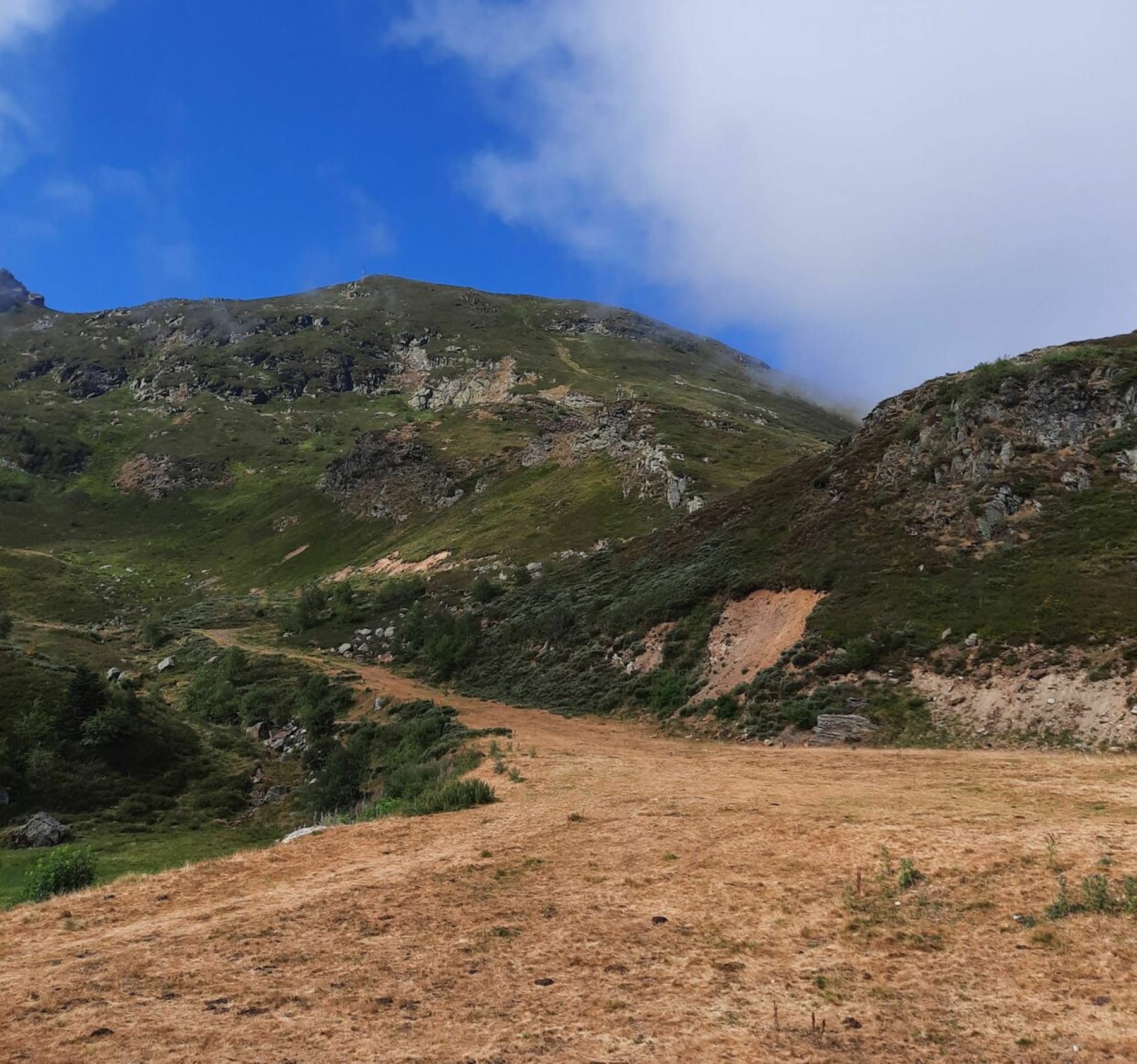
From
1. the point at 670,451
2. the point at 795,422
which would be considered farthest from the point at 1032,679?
the point at 795,422

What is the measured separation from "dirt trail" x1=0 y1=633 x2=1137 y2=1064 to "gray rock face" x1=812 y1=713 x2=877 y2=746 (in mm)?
10291

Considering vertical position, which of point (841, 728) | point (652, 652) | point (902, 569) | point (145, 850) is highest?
point (902, 569)

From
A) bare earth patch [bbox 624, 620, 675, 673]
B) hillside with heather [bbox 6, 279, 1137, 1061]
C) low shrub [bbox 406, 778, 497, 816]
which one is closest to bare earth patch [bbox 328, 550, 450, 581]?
hillside with heather [bbox 6, 279, 1137, 1061]

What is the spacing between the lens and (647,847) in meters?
15.7

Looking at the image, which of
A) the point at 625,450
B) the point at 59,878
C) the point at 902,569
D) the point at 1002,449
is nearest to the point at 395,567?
the point at 625,450

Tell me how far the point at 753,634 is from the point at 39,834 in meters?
35.1

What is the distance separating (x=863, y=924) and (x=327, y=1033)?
339 inches

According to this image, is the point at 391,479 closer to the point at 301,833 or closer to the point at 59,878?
the point at 301,833

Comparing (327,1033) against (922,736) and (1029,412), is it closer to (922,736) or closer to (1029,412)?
(922,736)

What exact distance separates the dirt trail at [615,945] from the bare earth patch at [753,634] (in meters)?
19.0

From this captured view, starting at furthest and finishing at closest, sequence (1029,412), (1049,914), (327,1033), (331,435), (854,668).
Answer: (331,435), (1029,412), (854,668), (1049,914), (327,1033)

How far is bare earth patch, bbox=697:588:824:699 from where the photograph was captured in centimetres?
3812

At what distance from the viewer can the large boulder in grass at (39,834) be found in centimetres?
2300

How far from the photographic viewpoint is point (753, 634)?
40.9 m
